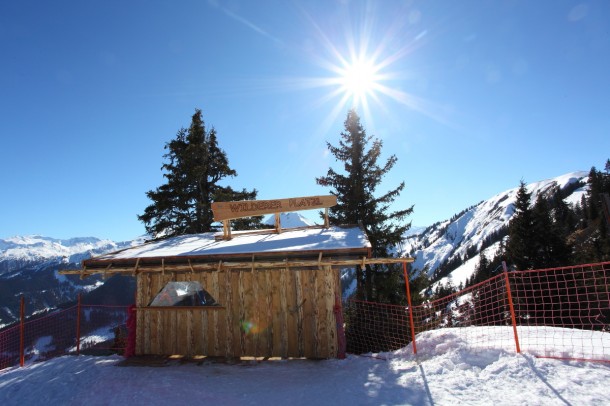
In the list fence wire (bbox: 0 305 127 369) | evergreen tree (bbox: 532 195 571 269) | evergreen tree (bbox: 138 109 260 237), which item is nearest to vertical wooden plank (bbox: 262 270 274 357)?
fence wire (bbox: 0 305 127 369)

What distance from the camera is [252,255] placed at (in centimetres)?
905

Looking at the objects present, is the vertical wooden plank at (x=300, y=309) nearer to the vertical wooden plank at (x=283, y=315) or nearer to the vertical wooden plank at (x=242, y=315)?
the vertical wooden plank at (x=283, y=315)

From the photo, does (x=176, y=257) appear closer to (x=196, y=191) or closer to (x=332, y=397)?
(x=332, y=397)

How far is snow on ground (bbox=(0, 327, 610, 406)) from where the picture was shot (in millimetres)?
5883

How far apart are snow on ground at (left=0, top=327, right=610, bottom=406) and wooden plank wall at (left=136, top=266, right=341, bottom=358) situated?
22.7 inches

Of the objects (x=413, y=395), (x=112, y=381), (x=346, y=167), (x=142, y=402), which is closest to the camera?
(x=413, y=395)

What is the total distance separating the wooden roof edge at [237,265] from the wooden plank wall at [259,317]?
452mm

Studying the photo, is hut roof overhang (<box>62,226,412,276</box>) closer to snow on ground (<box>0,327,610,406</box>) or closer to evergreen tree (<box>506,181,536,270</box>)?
snow on ground (<box>0,327,610,406</box>)

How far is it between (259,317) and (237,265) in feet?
5.46

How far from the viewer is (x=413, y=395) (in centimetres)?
622

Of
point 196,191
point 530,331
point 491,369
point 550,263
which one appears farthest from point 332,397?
point 550,263

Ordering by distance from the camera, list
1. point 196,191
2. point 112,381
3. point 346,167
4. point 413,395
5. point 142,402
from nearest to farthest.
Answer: point 413,395 < point 142,402 < point 112,381 < point 346,167 < point 196,191

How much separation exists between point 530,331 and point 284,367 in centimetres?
674

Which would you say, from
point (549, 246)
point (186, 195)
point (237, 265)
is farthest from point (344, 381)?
point (549, 246)
